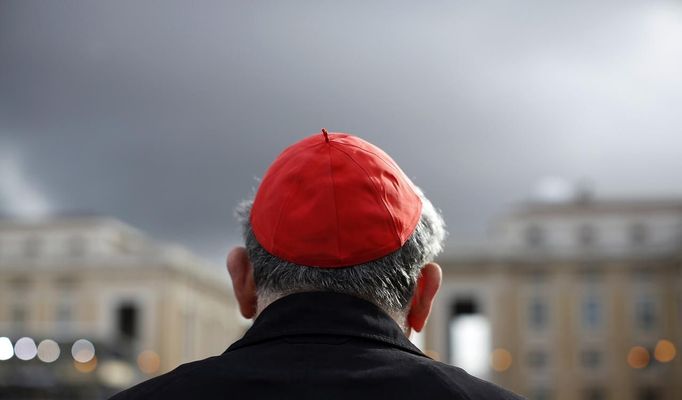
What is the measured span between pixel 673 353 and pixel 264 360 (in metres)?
74.2

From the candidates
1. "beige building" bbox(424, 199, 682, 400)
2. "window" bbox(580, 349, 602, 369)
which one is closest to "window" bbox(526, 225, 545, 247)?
"beige building" bbox(424, 199, 682, 400)

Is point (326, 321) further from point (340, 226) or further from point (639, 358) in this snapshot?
point (639, 358)

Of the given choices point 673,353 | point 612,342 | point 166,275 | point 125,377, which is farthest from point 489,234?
point 125,377

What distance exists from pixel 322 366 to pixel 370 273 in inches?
10.1

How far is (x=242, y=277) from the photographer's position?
228cm

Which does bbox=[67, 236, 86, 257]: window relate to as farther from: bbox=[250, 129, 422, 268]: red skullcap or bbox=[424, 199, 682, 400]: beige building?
bbox=[250, 129, 422, 268]: red skullcap

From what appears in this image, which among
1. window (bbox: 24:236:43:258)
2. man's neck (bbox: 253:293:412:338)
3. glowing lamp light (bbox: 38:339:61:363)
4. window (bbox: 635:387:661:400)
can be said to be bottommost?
window (bbox: 635:387:661:400)

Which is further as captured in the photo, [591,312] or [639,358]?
[591,312]

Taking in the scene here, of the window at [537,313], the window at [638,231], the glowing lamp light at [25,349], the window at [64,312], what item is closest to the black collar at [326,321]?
the glowing lamp light at [25,349]

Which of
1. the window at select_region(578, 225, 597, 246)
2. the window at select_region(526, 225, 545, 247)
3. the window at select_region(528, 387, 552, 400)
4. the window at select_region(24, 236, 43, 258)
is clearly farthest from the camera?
the window at select_region(24, 236, 43, 258)

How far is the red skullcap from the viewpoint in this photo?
6.59 feet

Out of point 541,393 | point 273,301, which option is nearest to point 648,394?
point 541,393

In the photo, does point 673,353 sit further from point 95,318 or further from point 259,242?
point 259,242

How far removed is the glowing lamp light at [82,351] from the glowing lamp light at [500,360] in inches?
1733
